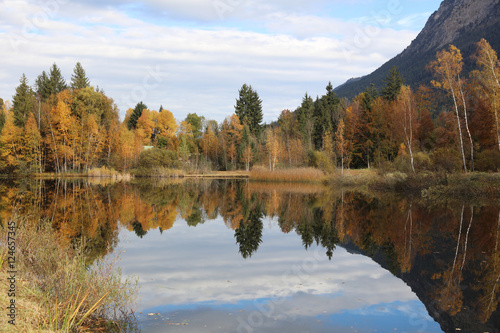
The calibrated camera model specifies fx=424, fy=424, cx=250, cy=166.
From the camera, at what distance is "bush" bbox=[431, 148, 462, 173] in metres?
33.0

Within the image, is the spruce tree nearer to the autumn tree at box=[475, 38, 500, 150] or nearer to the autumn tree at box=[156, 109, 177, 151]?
the autumn tree at box=[156, 109, 177, 151]

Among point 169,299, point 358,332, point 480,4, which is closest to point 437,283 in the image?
point 358,332

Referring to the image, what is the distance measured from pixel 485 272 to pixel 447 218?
30.3 feet

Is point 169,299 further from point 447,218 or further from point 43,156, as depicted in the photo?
point 43,156

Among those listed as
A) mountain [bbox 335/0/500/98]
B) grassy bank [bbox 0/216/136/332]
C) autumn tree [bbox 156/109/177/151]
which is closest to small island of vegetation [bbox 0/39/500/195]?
autumn tree [bbox 156/109/177/151]

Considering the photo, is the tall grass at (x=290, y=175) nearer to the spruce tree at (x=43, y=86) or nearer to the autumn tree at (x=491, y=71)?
the autumn tree at (x=491, y=71)

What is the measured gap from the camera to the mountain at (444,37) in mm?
124938

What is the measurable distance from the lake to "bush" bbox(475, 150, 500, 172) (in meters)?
9.49

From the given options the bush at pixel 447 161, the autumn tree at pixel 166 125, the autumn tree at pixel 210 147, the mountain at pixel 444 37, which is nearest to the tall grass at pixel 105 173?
the autumn tree at pixel 210 147

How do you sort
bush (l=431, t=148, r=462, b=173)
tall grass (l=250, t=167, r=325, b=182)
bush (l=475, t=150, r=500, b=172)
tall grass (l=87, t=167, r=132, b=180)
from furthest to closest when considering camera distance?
tall grass (l=87, t=167, r=132, b=180), tall grass (l=250, t=167, r=325, b=182), bush (l=431, t=148, r=462, b=173), bush (l=475, t=150, r=500, b=172)

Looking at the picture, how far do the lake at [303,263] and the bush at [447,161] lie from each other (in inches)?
345

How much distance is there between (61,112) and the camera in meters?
56.4

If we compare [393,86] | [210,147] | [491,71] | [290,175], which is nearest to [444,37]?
[393,86]

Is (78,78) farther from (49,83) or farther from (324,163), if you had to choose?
(324,163)
